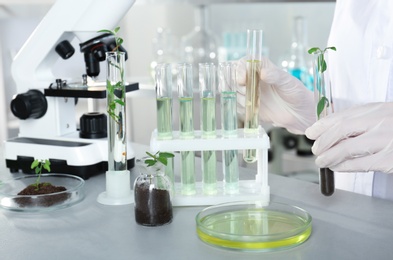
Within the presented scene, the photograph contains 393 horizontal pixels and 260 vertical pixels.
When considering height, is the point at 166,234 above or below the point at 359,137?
below

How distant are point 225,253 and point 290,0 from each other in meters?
2.48

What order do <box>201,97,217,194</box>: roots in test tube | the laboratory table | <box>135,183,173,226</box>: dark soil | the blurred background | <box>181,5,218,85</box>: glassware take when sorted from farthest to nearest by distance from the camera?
1. <box>181,5,218,85</box>: glassware
2. the blurred background
3. <box>201,97,217,194</box>: roots in test tube
4. <box>135,183,173,226</box>: dark soil
5. the laboratory table

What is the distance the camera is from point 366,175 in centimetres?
148

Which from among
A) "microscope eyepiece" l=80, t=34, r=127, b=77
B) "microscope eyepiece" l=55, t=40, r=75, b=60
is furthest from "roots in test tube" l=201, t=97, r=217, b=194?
"microscope eyepiece" l=55, t=40, r=75, b=60

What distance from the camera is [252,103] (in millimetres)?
1237

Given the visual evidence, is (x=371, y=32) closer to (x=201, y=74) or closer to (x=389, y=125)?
(x=389, y=125)

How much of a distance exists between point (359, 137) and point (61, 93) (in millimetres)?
670

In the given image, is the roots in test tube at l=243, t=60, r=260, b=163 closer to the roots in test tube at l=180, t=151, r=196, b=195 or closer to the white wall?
the roots in test tube at l=180, t=151, r=196, b=195

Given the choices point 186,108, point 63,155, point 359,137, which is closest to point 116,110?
point 186,108

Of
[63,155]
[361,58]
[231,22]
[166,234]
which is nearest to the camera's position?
[166,234]

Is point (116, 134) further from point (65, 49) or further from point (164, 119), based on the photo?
point (65, 49)

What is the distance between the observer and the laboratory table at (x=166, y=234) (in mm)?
958

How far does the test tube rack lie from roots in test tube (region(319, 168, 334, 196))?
4.4 inches

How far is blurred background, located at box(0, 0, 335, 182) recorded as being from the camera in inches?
132
